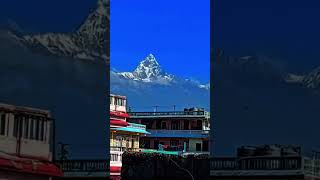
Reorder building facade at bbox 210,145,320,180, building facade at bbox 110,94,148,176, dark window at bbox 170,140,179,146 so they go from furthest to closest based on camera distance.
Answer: dark window at bbox 170,140,179,146 < building facade at bbox 110,94,148,176 < building facade at bbox 210,145,320,180

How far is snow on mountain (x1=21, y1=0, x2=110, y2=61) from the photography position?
27.9 feet

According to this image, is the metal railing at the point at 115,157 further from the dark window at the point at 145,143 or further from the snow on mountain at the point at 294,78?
the dark window at the point at 145,143

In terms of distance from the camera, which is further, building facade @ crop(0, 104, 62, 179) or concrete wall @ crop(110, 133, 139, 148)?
concrete wall @ crop(110, 133, 139, 148)

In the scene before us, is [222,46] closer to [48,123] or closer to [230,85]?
[230,85]

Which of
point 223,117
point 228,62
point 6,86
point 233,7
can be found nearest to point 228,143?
point 223,117

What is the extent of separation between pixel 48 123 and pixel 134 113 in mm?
15785

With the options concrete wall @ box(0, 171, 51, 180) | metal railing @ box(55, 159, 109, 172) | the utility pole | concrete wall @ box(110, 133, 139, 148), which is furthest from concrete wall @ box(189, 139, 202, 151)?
concrete wall @ box(0, 171, 51, 180)

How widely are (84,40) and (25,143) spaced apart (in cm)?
187

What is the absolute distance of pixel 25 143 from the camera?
819 cm

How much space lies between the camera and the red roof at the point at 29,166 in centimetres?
780

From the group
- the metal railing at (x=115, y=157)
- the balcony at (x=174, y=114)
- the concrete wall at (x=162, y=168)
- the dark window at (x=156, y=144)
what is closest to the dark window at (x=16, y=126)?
the concrete wall at (x=162, y=168)

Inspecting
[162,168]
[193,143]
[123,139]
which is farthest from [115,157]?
[193,143]

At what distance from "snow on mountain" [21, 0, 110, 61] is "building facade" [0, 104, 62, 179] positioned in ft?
Answer: 3.30

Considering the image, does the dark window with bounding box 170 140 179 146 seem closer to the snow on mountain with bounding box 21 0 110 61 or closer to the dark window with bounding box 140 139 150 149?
the dark window with bounding box 140 139 150 149
